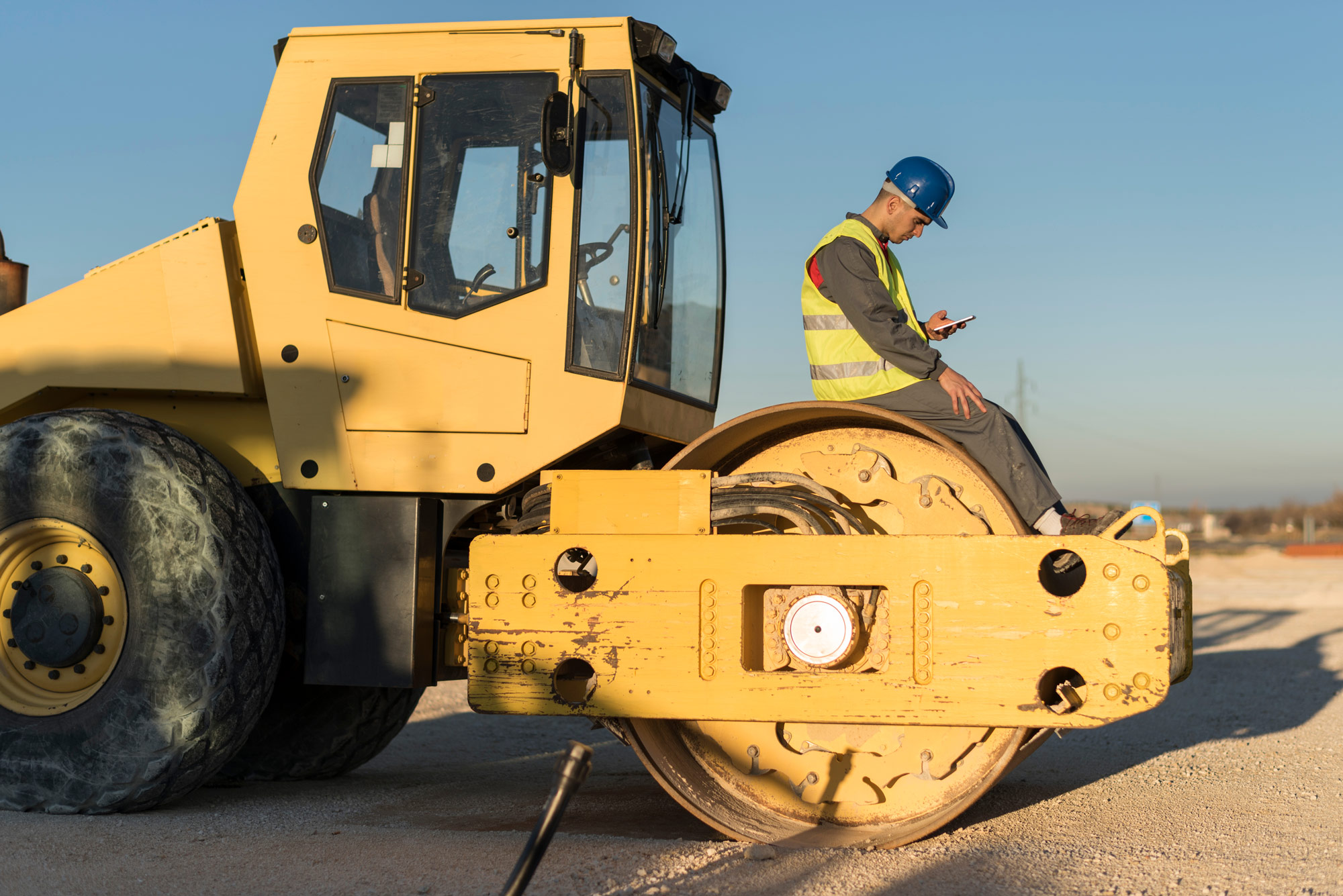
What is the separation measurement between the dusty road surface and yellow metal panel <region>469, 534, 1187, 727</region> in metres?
0.50

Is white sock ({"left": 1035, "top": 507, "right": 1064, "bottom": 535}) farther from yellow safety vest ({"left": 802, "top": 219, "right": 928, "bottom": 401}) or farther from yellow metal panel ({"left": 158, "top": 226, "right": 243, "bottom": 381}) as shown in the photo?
yellow metal panel ({"left": 158, "top": 226, "right": 243, "bottom": 381})

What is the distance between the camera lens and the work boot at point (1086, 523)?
13.7 ft

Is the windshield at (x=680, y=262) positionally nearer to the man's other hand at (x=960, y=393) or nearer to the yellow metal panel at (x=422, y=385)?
the yellow metal panel at (x=422, y=385)

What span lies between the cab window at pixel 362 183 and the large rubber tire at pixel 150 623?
1.02m

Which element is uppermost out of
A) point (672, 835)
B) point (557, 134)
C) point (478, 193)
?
point (557, 134)

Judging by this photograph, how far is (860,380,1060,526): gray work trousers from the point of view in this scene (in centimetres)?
435

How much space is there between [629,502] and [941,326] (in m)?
1.61

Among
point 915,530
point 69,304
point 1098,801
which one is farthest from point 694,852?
point 69,304

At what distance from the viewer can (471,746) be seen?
779 cm

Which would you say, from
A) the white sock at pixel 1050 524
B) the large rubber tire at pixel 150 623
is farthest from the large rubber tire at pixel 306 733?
the white sock at pixel 1050 524

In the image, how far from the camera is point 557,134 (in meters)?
4.66

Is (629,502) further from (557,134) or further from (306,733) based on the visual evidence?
(306,733)

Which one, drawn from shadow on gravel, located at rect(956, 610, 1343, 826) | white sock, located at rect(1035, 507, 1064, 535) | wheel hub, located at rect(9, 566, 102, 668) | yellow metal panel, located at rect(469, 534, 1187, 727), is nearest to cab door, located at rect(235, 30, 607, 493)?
yellow metal panel, located at rect(469, 534, 1187, 727)

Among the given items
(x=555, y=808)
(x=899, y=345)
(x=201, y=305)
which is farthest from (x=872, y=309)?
(x=201, y=305)
